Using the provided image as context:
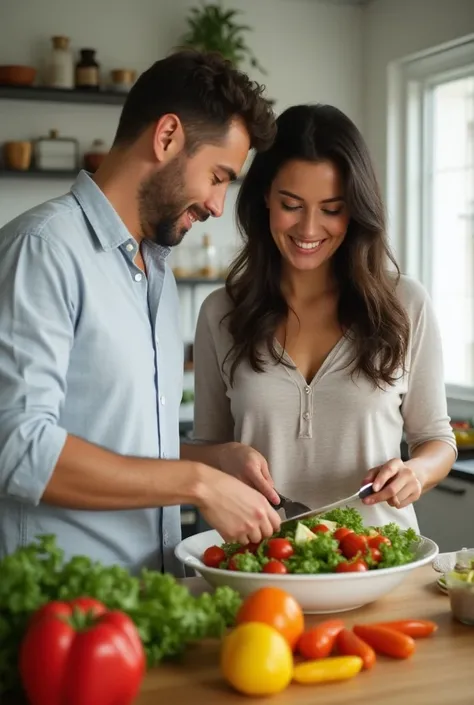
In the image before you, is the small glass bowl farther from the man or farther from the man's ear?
the man's ear

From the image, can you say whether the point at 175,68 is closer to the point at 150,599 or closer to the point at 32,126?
the point at 150,599

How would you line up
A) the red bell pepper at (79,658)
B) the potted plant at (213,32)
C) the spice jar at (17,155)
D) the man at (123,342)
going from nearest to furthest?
the red bell pepper at (79,658), the man at (123,342), the spice jar at (17,155), the potted plant at (213,32)

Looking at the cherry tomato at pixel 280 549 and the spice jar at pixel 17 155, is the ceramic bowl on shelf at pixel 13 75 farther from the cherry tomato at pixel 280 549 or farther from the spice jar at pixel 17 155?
the cherry tomato at pixel 280 549

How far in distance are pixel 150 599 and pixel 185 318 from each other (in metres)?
3.63

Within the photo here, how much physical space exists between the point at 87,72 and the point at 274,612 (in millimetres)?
3602

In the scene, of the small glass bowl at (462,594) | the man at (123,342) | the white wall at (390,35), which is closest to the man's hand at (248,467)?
the man at (123,342)

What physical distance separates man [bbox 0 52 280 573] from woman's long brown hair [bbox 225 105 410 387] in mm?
250

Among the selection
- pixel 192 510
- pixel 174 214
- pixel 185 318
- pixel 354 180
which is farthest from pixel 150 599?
pixel 185 318

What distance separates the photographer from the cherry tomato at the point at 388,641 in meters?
1.32

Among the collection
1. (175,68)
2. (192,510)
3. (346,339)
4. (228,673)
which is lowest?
(192,510)

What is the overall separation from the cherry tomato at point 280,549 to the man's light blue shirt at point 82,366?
0.26m

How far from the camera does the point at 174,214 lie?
5.67ft

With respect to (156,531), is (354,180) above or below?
above

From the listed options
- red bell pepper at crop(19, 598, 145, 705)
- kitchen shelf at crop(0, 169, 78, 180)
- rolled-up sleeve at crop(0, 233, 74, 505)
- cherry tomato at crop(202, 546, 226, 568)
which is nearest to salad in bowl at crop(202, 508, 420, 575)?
cherry tomato at crop(202, 546, 226, 568)
